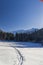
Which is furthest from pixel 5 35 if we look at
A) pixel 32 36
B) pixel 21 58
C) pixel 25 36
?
pixel 21 58

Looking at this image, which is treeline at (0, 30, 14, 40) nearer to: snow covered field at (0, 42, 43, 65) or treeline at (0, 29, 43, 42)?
treeline at (0, 29, 43, 42)

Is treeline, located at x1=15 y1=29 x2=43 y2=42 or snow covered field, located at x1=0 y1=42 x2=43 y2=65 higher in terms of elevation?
treeline, located at x1=15 y1=29 x2=43 y2=42

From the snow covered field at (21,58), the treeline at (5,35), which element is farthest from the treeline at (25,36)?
the snow covered field at (21,58)

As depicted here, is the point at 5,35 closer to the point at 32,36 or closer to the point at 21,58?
the point at 32,36

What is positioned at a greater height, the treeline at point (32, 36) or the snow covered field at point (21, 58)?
the treeline at point (32, 36)

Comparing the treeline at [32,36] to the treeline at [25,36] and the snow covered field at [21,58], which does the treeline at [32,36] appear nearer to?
the treeline at [25,36]

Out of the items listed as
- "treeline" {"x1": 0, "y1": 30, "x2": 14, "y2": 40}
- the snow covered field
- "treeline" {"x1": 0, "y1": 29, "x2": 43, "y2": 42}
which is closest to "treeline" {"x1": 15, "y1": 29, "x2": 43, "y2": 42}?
"treeline" {"x1": 0, "y1": 29, "x2": 43, "y2": 42}

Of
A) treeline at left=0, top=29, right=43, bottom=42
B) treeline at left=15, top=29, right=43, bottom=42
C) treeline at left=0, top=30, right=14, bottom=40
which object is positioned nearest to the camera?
treeline at left=0, top=30, right=14, bottom=40

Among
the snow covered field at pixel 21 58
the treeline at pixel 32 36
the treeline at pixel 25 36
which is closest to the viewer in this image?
the snow covered field at pixel 21 58

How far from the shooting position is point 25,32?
1313 cm

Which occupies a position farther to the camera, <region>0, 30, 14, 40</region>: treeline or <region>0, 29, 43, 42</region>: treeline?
<region>0, 29, 43, 42</region>: treeline

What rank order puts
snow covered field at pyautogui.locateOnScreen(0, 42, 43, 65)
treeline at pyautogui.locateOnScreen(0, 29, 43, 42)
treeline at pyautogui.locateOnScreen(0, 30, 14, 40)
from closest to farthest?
1. snow covered field at pyautogui.locateOnScreen(0, 42, 43, 65)
2. treeline at pyautogui.locateOnScreen(0, 30, 14, 40)
3. treeline at pyautogui.locateOnScreen(0, 29, 43, 42)

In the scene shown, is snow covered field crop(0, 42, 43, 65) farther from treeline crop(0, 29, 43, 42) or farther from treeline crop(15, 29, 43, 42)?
treeline crop(15, 29, 43, 42)

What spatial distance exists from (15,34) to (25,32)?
915 mm
